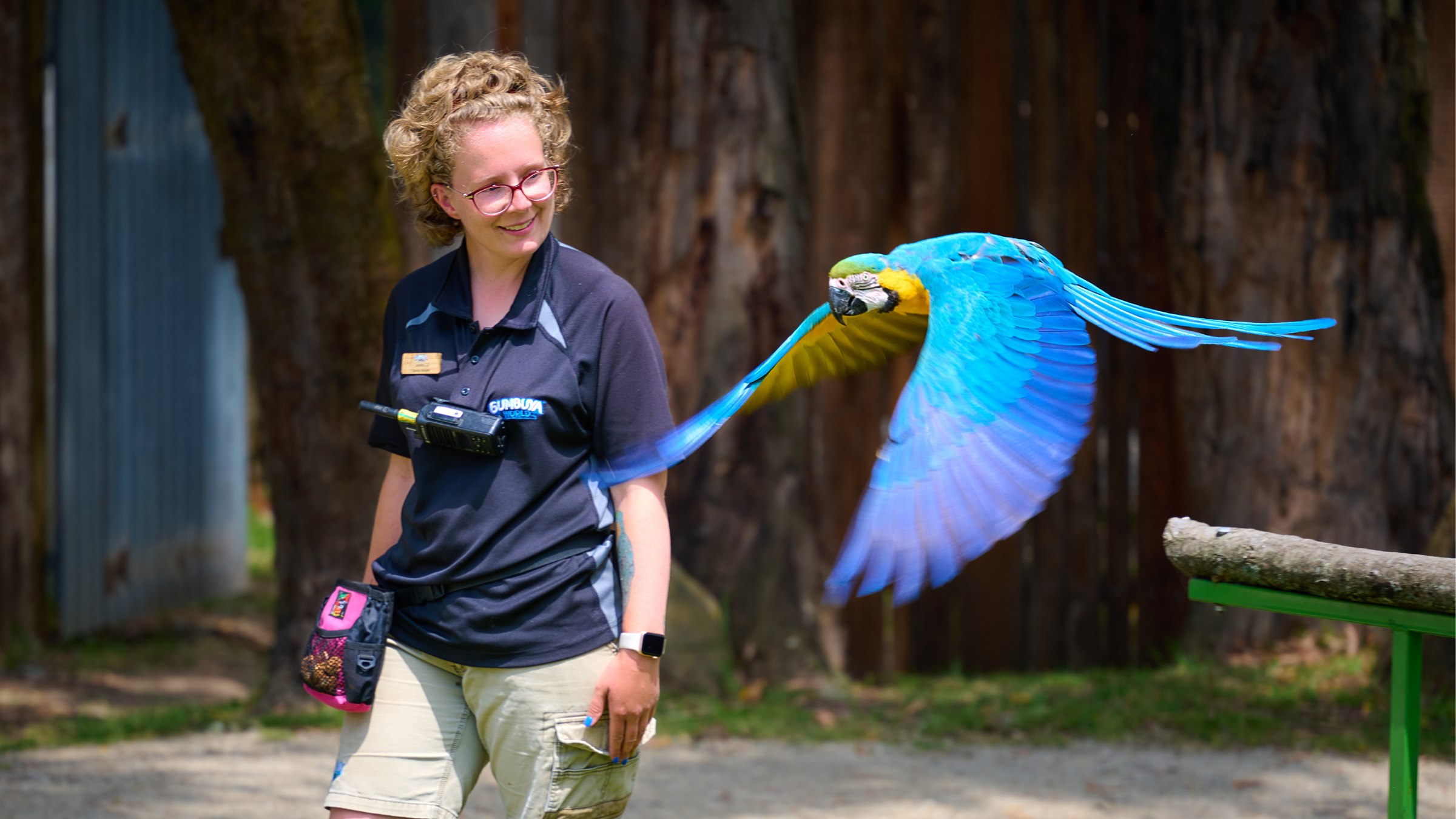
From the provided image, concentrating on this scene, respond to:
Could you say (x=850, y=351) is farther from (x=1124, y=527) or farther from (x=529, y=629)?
(x=1124, y=527)

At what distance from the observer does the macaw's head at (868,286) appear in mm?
2088

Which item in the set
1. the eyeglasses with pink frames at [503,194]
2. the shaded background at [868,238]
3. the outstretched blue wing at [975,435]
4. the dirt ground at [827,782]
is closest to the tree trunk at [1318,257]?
the shaded background at [868,238]

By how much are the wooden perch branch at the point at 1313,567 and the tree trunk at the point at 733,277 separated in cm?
273

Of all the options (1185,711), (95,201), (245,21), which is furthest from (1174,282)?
(95,201)

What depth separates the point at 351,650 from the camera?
201 cm

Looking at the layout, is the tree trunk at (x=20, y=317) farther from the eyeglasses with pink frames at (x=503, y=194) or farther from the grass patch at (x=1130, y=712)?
the eyeglasses with pink frames at (x=503, y=194)

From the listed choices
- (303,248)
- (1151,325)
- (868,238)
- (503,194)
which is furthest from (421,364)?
(868,238)

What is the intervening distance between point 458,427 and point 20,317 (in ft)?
14.6

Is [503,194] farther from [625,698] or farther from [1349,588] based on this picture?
[1349,588]

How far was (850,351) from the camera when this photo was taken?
2.51 m

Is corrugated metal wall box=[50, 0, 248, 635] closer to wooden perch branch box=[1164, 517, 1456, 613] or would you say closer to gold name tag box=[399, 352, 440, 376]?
gold name tag box=[399, 352, 440, 376]

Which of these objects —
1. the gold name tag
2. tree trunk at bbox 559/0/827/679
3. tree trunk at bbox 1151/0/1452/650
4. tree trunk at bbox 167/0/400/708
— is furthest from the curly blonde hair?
tree trunk at bbox 1151/0/1452/650

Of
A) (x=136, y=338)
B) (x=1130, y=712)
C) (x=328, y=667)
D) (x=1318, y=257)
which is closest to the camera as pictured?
(x=328, y=667)

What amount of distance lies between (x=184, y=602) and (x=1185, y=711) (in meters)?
5.06
